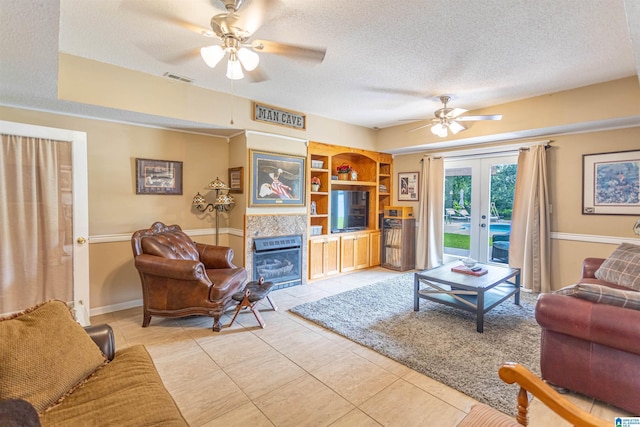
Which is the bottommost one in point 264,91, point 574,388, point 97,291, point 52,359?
point 574,388

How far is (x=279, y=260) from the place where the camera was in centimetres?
450

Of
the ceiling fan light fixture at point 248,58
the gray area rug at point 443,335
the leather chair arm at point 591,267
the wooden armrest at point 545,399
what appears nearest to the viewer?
the wooden armrest at point 545,399

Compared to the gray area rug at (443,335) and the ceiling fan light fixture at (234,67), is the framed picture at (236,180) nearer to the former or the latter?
the gray area rug at (443,335)

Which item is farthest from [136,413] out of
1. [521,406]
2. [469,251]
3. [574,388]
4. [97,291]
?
[469,251]

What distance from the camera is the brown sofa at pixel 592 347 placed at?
1.79 metres

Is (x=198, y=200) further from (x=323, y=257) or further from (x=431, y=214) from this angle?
(x=431, y=214)

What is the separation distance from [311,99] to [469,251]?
148 inches

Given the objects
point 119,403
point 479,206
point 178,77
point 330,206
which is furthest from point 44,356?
point 479,206

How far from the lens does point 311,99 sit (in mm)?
4047

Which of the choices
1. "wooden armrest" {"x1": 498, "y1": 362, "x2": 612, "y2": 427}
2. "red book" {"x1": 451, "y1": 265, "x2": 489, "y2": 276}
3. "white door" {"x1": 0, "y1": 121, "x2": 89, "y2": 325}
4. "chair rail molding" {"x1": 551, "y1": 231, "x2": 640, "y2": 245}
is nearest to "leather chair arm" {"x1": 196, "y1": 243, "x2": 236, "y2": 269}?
"white door" {"x1": 0, "y1": 121, "x2": 89, "y2": 325}

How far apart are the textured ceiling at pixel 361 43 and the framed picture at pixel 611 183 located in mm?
1113

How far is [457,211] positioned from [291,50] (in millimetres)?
4491

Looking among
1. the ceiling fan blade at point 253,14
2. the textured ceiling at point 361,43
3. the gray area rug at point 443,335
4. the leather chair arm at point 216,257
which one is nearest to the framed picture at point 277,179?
the leather chair arm at point 216,257

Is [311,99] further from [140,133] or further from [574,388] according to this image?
[574,388]
